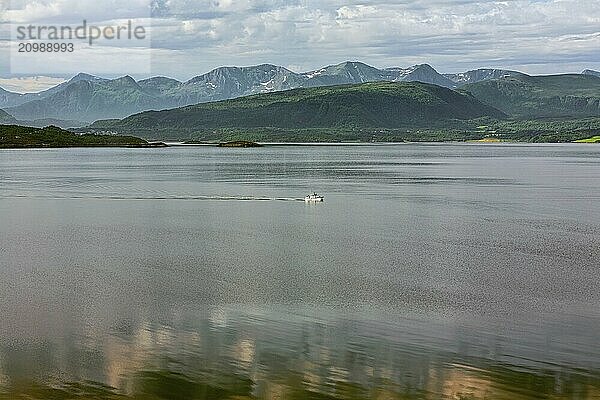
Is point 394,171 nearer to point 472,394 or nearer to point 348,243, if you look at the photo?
point 348,243

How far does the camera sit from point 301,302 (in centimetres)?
2047

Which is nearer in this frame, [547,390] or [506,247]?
[547,390]

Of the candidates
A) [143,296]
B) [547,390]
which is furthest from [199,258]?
[547,390]

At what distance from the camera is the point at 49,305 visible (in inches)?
800

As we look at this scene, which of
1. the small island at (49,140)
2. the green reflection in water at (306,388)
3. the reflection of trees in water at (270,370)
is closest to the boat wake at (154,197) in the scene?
the reflection of trees in water at (270,370)

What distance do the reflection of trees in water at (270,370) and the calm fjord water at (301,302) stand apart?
5 centimetres

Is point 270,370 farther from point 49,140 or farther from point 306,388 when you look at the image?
point 49,140

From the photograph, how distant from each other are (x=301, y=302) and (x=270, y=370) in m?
5.60

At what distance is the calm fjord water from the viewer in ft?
47.6

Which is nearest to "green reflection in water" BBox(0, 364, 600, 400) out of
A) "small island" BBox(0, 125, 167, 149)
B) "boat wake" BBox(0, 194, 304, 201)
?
"boat wake" BBox(0, 194, 304, 201)

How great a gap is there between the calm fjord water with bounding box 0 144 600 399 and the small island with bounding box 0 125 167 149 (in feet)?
396

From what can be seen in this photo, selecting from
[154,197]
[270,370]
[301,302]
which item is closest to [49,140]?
[154,197]

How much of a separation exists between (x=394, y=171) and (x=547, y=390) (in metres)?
69.2

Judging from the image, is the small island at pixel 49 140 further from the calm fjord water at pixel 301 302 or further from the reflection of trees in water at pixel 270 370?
the reflection of trees in water at pixel 270 370
